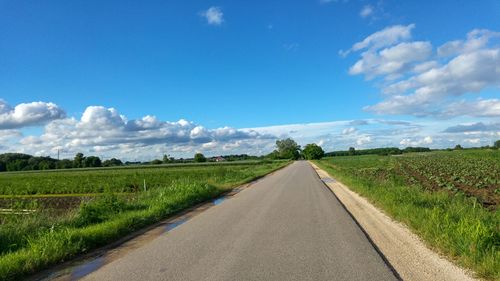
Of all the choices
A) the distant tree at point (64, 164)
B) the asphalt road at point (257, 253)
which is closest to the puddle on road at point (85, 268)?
the asphalt road at point (257, 253)

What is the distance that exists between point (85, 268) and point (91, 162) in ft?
470

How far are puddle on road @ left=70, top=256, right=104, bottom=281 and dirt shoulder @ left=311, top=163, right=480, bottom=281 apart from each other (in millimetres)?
5018

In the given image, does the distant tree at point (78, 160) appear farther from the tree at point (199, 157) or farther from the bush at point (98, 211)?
A: the bush at point (98, 211)

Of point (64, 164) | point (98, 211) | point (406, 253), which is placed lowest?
point (406, 253)

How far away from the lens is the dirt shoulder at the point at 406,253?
6605 mm

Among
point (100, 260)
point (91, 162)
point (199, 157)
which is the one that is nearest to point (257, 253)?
point (100, 260)

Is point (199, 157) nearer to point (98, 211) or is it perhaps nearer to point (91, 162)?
point (91, 162)

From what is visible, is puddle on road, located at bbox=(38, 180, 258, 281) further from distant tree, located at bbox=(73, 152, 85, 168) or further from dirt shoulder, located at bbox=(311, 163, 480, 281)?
distant tree, located at bbox=(73, 152, 85, 168)

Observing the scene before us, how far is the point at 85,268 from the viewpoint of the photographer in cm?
746

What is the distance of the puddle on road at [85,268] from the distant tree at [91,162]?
5516 inches

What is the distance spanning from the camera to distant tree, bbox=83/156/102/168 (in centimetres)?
13975

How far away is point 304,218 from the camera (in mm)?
12906

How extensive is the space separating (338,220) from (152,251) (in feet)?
19.3

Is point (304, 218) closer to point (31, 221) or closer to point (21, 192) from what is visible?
point (31, 221)
